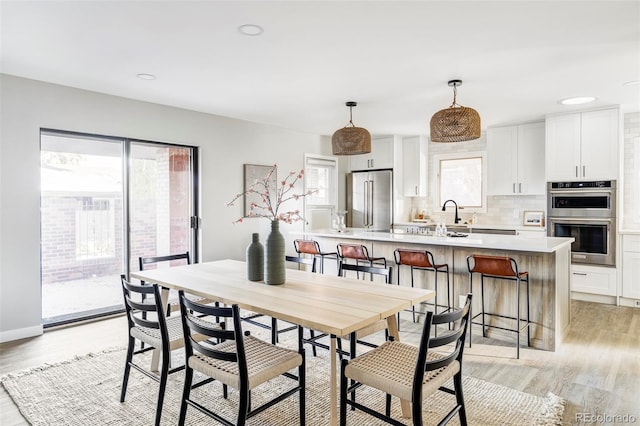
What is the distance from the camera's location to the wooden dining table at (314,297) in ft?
6.01

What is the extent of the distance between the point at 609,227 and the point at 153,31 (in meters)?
5.33

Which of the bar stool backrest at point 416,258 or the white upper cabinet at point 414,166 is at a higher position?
the white upper cabinet at point 414,166

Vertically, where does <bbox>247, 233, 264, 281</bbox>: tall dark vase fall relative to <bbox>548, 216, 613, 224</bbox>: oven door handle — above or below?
below

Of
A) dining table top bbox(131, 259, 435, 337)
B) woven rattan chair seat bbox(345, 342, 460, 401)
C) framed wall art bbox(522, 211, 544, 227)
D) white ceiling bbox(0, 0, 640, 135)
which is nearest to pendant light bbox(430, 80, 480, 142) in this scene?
white ceiling bbox(0, 0, 640, 135)

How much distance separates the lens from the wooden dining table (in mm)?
1832

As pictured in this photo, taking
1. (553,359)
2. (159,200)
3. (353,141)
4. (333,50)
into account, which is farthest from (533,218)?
(159,200)

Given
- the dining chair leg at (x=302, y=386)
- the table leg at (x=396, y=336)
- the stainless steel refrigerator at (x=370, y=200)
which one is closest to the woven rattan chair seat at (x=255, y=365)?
the dining chair leg at (x=302, y=386)

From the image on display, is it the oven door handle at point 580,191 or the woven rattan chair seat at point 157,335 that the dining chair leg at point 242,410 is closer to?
the woven rattan chair seat at point 157,335

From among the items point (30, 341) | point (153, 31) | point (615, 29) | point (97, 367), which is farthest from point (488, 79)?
point (30, 341)

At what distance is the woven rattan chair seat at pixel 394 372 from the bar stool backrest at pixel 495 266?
158cm

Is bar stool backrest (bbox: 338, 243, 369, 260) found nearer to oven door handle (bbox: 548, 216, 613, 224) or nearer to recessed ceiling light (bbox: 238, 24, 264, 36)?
recessed ceiling light (bbox: 238, 24, 264, 36)

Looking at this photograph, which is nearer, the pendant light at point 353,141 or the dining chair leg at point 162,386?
the dining chair leg at point 162,386

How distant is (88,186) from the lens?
4.21 m

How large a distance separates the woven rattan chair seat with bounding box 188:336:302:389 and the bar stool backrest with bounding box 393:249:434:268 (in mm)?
1981
